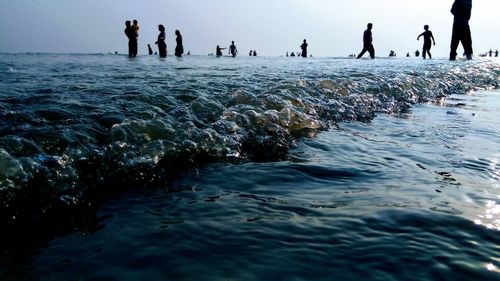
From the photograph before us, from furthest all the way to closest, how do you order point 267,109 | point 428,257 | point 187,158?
1. point 267,109
2. point 187,158
3. point 428,257

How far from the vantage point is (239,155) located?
3131 mm

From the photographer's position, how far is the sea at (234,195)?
5.23 feet

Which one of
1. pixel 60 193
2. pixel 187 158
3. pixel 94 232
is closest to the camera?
pixel 94 232

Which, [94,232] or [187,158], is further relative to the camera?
[187,158]

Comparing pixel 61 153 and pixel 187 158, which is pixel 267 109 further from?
pixel 61 153

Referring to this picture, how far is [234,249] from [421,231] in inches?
33.9

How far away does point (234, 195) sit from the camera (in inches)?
91.8

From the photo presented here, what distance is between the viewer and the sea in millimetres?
1595

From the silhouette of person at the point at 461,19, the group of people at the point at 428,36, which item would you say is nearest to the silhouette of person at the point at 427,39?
the group of people at the point at 428,36

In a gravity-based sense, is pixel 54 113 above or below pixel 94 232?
above

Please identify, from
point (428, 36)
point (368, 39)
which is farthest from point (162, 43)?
point (428, 36)

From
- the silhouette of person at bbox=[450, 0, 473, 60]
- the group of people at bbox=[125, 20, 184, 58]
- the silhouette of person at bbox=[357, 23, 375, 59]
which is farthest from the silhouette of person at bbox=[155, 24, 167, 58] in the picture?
the silhouette of person at bbox=[450, 0, 473, 60]

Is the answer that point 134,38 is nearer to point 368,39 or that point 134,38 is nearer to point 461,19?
point 368,39

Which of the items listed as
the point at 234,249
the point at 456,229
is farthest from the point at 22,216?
the point at 456,229
